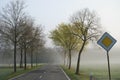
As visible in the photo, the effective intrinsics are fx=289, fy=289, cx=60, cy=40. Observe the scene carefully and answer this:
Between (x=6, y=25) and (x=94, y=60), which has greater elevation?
(x=6, y=25)

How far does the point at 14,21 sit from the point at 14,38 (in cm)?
279

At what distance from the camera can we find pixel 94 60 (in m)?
168

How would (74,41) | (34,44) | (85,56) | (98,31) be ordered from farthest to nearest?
(85,56), (34,44), (74,41), (98,31)

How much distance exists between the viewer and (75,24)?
148ft

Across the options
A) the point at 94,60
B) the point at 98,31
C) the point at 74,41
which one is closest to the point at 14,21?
the point at 98,31

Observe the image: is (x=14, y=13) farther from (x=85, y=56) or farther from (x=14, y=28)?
(x=85, y=56)

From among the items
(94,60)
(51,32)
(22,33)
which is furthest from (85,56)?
(22,33)

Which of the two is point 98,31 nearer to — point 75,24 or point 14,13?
point 75,24

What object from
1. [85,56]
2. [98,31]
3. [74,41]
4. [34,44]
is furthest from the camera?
[85,56]

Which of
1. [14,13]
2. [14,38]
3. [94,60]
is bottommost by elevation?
[94,60]

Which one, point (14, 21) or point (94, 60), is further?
point (94, 60)

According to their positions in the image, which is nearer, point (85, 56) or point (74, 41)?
point (74, 41)

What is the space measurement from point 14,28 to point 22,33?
2.17 meters

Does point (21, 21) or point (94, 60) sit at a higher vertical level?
point (21, 21)
